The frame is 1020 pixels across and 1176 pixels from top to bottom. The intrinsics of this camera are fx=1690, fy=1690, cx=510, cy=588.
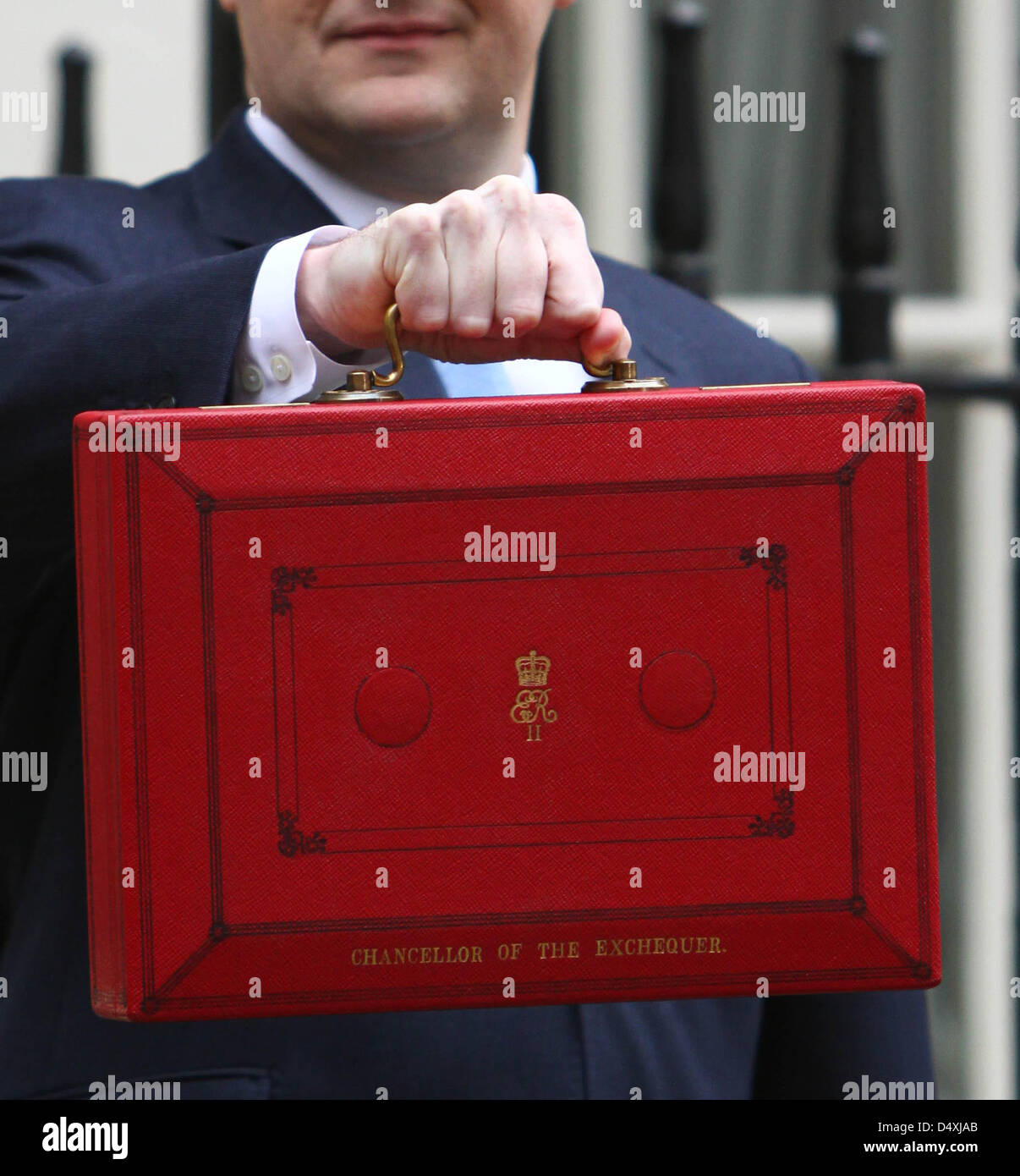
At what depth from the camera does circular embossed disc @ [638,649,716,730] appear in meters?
1.03

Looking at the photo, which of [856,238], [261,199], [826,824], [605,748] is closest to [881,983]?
[826,824]

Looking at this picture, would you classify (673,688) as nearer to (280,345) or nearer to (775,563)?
(775,563)

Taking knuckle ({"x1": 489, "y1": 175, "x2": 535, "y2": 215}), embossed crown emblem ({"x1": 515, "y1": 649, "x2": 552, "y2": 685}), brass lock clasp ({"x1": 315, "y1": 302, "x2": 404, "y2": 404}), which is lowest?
embossed crown emblem ({"x1": 515, "y1": 649, "x2": 552, "y2": 685})

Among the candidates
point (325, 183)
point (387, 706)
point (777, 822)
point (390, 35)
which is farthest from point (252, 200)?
point (777, 822)

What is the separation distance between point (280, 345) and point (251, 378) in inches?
1.4

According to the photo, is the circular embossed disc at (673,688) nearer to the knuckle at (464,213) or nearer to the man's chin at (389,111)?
the knuckle at (464,213)

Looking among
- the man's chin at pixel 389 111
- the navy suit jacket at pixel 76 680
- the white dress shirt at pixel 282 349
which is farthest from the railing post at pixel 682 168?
the white dress shirt at pixel 282 349

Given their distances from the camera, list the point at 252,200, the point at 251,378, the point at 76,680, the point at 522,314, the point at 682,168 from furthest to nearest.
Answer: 1. the point at 682,168
2. the point at 252,200
3. the point at 76,680
4. the point at 251,378
5. the point at 522,314

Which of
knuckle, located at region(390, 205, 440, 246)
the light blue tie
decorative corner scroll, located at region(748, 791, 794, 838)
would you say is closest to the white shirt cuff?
knuckle, located at region(390, 205, 440, 246)

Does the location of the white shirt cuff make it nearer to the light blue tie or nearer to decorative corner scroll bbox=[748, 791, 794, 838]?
the light blue tie

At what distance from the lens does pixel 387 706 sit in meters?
1.02

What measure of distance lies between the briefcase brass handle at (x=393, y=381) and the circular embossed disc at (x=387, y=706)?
17cm
